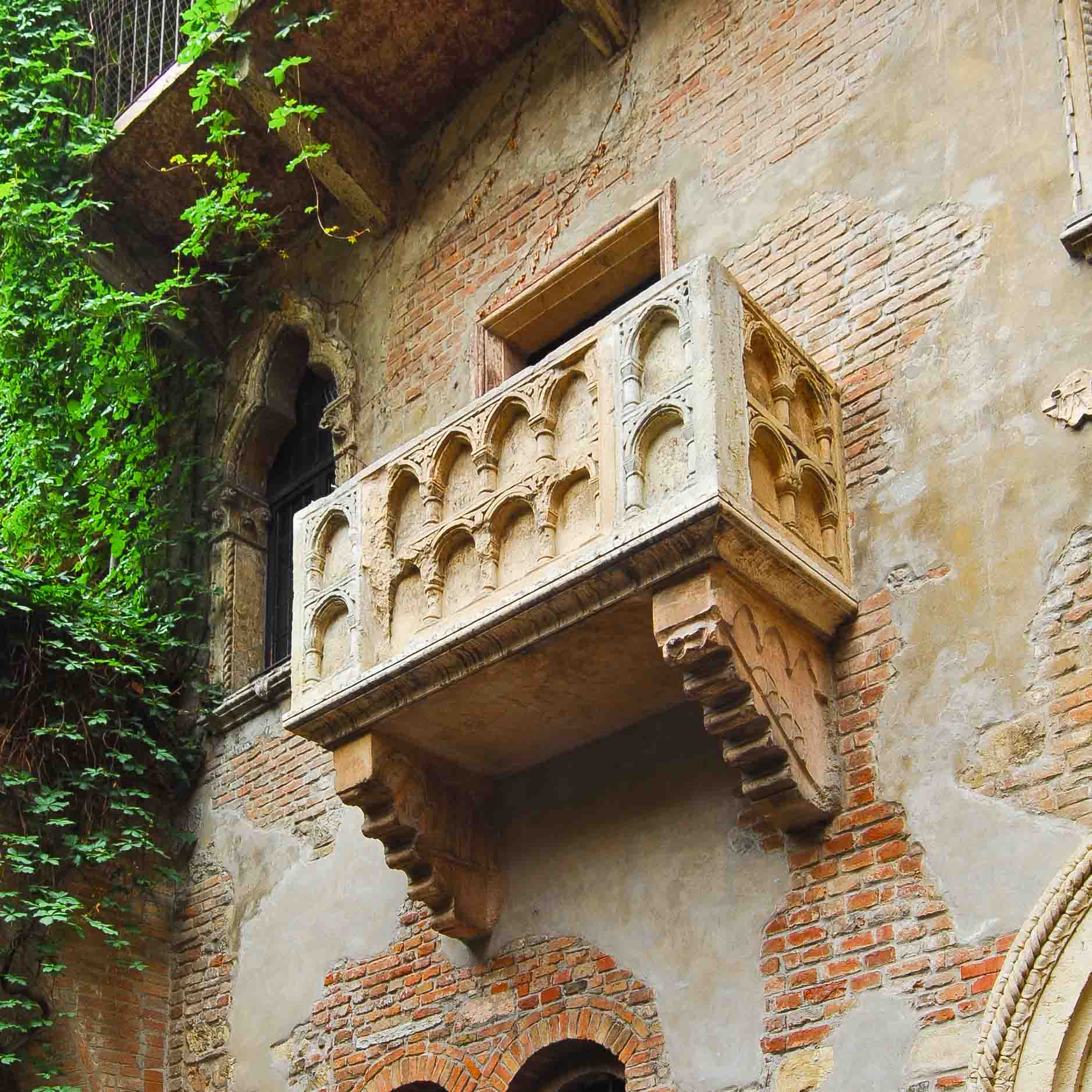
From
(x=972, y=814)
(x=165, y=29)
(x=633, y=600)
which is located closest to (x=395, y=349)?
(x=165, y=29)

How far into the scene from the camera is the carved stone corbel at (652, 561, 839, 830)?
19.8ft

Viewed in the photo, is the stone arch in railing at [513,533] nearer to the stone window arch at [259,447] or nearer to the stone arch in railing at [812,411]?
the stone arch in railing at [812,411]

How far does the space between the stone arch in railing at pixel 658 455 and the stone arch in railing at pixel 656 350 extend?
0.38 feet

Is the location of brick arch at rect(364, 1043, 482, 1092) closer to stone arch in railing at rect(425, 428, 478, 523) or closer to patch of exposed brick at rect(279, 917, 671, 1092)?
patch of exposed brick at rect(279, 917, 671, 1092)

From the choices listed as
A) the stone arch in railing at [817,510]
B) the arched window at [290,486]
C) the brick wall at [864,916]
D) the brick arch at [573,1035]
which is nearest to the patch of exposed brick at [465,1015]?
the brick arch at [573,1035]

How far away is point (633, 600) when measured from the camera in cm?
623

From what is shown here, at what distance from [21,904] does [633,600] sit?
3846mm

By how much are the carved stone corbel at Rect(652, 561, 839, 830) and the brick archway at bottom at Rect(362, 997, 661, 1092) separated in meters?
0.99

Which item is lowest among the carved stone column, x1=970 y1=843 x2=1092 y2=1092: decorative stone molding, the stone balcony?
x1=970 y1=843 x2=1092 y2=1092: decorative stone molding

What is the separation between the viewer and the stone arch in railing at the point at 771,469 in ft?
20.6

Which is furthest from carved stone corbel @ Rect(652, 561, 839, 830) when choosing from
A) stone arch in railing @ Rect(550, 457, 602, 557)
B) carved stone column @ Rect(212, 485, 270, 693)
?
carved stone column @ Rect(212, 485, 270, 693)

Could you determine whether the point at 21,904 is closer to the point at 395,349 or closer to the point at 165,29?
the point at 395,349

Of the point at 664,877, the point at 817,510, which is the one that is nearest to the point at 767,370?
the point at 817,510

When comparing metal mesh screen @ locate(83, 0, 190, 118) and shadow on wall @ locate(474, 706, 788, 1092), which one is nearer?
shadow on wall @ locate(474, 706, 788, 1092)
